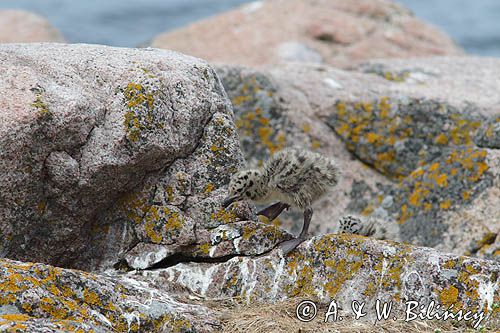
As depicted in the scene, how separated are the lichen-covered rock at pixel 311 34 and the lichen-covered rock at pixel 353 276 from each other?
9.66 meters

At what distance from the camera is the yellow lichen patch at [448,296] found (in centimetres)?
646

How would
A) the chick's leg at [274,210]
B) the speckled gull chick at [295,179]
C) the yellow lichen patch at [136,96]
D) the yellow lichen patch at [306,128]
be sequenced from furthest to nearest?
the yellow lichen patch at [306,128], the chick's leg at [274,210], the speckled gull chick at [295,179], the yellow lichen patch at [136,96]

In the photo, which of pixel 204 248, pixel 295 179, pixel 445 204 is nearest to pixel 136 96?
pixel 204 248

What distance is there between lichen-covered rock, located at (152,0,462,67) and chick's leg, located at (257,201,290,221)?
27.8 feet

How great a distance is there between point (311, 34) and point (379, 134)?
6568 mm

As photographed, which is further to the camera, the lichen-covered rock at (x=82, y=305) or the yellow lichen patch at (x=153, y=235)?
the yellow lichen patch at (x=153, y=235)

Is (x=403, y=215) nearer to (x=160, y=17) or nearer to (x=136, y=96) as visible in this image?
(x=136, y=96)

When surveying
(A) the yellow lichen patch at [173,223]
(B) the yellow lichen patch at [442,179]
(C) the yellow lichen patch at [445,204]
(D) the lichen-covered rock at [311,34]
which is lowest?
(C) the yellow lichen patch at [445,204]

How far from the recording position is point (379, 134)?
11188 millimetres

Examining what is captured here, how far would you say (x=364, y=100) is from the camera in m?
11.4

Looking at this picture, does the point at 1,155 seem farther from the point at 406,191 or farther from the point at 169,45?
the point at 169,45

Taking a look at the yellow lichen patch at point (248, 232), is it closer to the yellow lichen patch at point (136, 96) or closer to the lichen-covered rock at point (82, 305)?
the lichen-covered rock at point (82, 305)

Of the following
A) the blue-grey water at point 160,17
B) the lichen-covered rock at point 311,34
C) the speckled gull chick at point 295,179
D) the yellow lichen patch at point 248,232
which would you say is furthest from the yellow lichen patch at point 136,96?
the blue-grey water at point 160,17

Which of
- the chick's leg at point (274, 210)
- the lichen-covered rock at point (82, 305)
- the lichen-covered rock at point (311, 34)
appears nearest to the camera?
the lichen-covered rock at point (82, 305)
